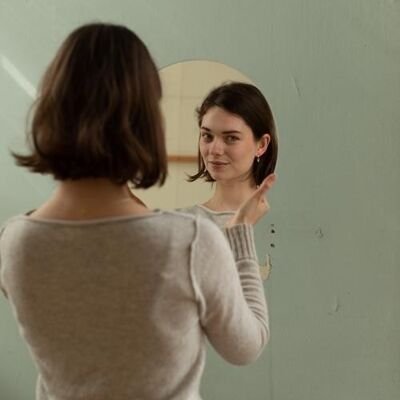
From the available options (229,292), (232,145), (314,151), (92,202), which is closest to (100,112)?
(92,202)

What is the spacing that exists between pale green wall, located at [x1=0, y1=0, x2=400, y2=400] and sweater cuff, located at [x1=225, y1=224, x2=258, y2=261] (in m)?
0.54

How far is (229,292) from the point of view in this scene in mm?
590

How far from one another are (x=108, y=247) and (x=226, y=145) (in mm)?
611

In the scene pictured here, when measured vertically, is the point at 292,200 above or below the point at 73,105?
below

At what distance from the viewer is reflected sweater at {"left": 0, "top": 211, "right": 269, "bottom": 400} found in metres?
0.56

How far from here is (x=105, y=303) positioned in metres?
0.57

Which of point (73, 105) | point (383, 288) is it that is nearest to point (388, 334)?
point (383, 288)

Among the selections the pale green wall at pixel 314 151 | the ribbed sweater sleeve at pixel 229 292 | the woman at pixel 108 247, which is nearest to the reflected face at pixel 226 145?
the pale green wall at pixel 314 151

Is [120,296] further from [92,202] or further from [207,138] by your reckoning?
[207,138]

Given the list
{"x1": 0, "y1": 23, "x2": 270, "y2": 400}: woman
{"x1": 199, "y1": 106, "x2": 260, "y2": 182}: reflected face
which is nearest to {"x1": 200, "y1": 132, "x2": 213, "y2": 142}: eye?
{"x1": 199, "y1": 106, "x2": 260, "y2": 182}: reflected face

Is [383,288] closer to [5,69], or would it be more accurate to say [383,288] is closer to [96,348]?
[96,348]

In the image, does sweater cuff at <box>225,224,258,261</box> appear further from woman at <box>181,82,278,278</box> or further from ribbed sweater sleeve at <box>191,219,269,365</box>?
woman at <box>181,82,278,278</box>

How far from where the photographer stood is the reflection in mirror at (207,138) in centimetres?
114

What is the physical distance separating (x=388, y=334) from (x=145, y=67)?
0.96m
